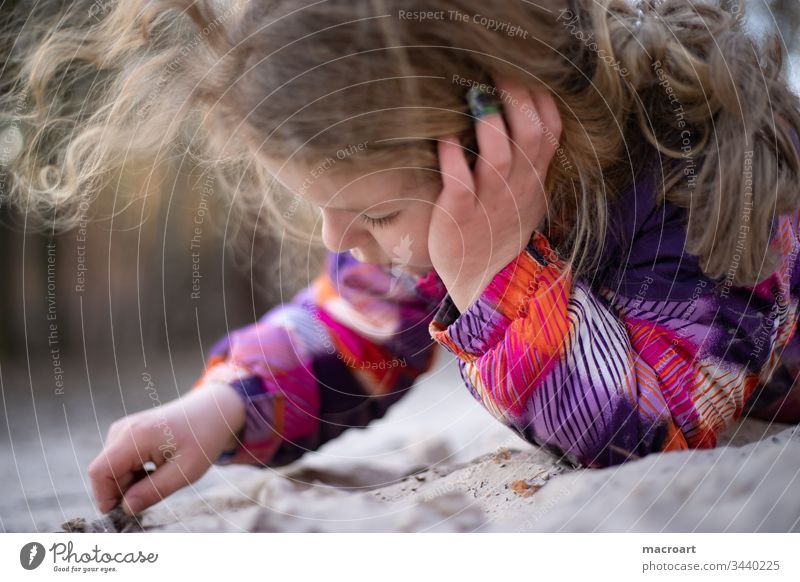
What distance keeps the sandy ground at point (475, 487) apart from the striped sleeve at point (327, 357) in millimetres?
17

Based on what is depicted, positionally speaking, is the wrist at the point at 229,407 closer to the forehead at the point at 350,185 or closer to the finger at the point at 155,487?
the finger at the point at 155,487

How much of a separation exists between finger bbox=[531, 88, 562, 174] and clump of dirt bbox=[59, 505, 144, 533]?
13.1 inches

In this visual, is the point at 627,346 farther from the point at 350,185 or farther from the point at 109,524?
the point at 109,524

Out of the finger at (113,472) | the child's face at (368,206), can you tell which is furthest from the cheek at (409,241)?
the finger at (113,472)

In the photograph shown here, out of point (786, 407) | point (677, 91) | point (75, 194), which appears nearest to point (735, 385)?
point (786, 407)

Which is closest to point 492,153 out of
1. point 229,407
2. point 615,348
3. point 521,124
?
point 521,124

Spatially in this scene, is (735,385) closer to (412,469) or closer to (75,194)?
(412,469)

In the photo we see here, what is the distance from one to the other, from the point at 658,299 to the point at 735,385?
0.26 feet

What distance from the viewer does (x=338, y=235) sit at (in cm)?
46

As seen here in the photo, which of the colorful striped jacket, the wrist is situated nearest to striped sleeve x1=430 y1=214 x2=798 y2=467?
the colorful striped jacket

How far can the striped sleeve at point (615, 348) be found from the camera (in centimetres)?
44

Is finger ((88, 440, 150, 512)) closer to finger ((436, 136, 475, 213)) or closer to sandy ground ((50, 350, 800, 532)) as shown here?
sandy ground ((50, 350, 800, 532))

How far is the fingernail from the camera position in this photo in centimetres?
48

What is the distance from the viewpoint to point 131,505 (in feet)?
1.58
